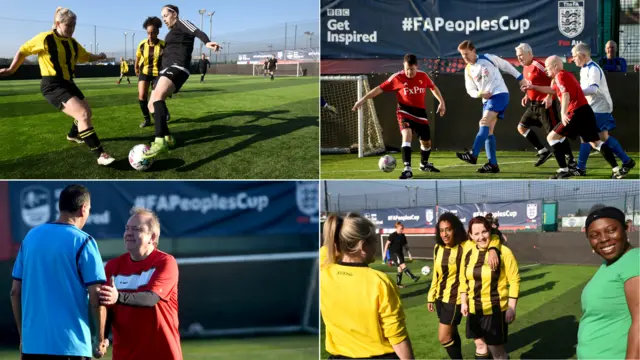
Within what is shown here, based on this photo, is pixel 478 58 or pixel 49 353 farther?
pixel 478 58

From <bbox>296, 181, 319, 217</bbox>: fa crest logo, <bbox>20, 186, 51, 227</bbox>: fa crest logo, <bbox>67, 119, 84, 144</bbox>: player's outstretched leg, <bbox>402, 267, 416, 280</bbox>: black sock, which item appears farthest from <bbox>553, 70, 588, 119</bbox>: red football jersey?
<bbox>20, 186, 51, 227</bbox>: fa crest logo

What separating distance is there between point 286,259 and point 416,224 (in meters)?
1.24

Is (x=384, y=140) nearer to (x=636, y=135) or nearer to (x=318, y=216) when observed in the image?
(x=636, y=135)

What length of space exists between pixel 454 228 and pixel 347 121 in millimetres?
4623

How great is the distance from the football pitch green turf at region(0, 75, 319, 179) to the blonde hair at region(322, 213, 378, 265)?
2.69m

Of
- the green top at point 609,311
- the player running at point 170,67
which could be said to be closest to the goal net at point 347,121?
the player running at point 170,67

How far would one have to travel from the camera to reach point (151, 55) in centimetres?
680

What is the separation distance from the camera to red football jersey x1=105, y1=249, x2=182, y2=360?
325cm

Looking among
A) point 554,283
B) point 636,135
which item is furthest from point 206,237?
point 636,135

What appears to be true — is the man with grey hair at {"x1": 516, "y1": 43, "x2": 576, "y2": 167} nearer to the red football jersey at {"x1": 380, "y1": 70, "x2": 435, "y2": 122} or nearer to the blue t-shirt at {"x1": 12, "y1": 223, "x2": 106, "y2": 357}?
the red football jersey at {"x1": 380, "y1": 70, "x2": 435, "y2": 122}

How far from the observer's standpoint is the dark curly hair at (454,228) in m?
5.16

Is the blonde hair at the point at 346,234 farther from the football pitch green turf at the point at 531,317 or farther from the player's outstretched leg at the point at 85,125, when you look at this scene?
the player's outstretched leg at the point at 85,125

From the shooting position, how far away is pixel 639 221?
5.48m

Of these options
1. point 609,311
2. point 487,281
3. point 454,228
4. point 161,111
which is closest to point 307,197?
point 454,228
